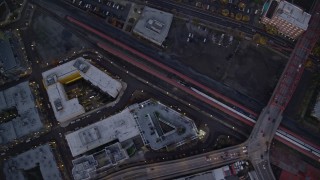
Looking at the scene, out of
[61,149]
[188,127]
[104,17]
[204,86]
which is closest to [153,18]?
[104,17]

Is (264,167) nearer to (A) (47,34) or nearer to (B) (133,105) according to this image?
(B) (133,105)

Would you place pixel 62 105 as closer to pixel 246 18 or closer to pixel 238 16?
pixel 238 16

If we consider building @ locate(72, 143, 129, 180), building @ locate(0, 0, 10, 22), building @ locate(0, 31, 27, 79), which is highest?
building @ locate(0, 0, 10, 22)

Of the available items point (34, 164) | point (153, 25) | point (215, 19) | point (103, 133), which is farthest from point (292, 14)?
point (34, 164)

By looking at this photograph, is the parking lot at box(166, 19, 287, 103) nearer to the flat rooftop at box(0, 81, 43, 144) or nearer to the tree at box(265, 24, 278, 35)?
the tree at box(265, 24, 278, 35)

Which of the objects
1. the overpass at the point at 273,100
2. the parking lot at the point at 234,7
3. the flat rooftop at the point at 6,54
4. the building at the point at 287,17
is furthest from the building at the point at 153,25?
the flat rooftop at the point at 6,54

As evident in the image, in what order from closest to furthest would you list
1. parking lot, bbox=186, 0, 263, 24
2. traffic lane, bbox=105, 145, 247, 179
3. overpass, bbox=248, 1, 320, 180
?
overpass, bbox=248, 1, 320, 180 < traffic lane, bbox=105, 145, 247, 179 < parking lot, bbox=186, 0, 263, 24

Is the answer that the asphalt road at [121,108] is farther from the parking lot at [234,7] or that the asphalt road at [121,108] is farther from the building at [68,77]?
the parking lot at [234,7]

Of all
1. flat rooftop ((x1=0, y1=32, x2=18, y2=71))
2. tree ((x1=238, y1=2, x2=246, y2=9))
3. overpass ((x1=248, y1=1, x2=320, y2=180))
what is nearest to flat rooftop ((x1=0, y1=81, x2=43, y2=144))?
flat rooftop ((x1=0, y1=32, x2=18, y2=71))

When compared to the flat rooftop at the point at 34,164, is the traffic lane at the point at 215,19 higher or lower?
higher
